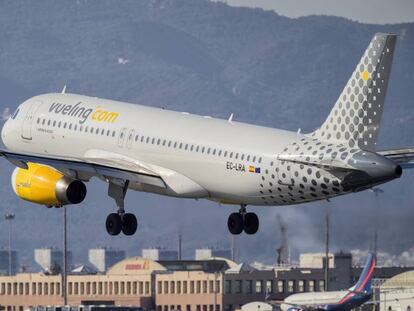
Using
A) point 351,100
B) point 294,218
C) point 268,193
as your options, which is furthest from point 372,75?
point 294,218

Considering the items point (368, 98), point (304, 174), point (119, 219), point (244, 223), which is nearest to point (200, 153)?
point (244, 223)

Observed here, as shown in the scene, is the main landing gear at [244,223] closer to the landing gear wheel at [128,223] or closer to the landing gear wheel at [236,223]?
the landing gear wheel at [236,223]

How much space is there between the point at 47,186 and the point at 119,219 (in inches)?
176

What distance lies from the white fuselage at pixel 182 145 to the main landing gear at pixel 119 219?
974mm

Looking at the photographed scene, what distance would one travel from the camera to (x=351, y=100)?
88.5 metres

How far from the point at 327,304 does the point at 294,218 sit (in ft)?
38.9

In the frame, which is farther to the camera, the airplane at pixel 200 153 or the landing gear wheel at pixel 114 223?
the landing gear wheel at pixel 114 223

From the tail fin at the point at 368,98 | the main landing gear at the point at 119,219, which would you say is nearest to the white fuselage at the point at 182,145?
the main landing gear at the point at 119,219

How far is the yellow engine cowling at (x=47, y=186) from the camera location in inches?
3799

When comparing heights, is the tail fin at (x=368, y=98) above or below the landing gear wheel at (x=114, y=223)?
above

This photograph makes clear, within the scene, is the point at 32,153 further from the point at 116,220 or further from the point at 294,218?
the point at 294,218

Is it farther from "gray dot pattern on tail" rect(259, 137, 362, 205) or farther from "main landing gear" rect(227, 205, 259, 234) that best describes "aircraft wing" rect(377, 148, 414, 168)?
"main landing gear" rect(227, 205, 259, 234)

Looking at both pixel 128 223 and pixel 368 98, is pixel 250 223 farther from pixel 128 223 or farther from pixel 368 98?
pixel 368 98

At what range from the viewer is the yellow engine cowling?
96.5 m
